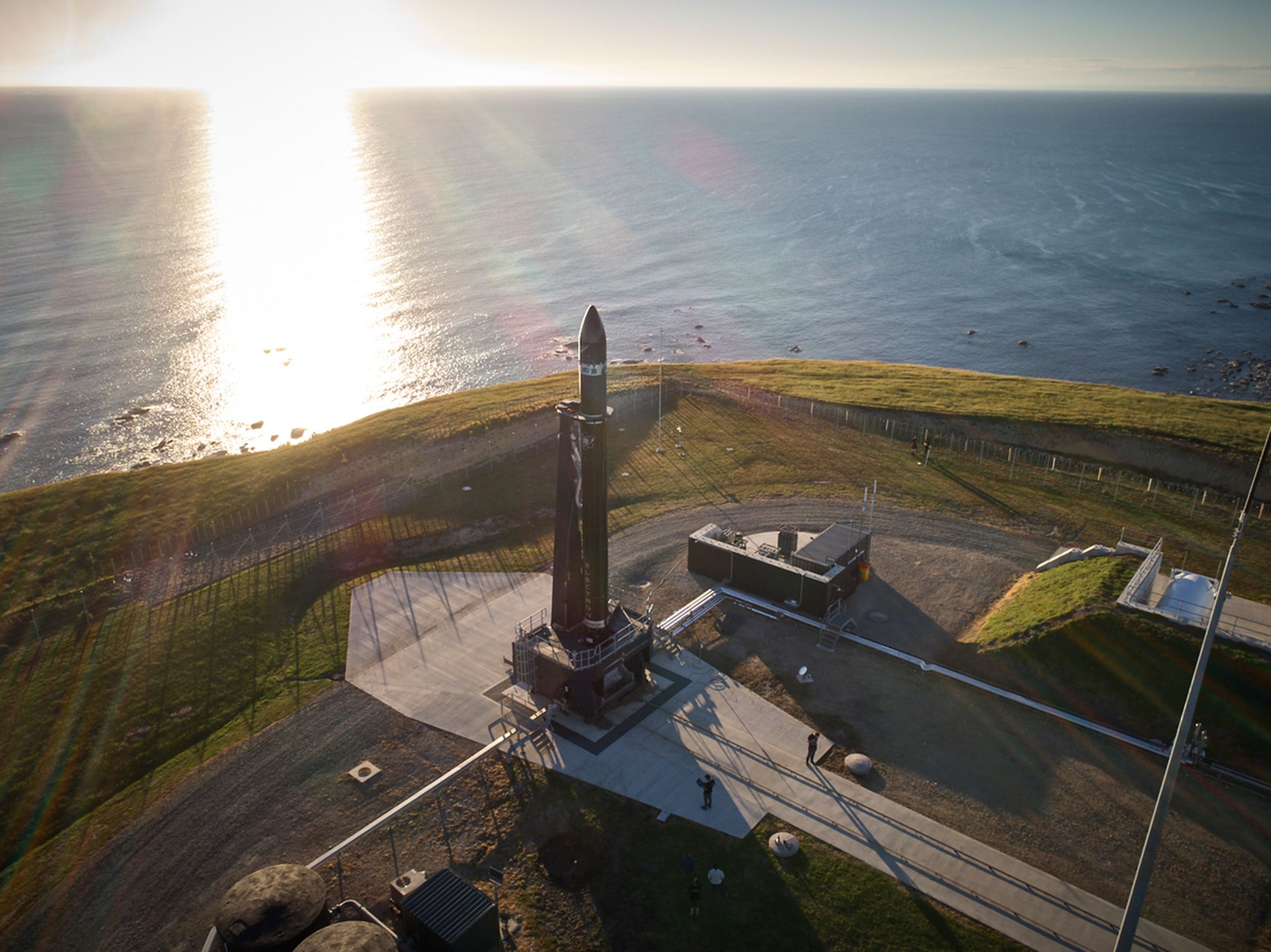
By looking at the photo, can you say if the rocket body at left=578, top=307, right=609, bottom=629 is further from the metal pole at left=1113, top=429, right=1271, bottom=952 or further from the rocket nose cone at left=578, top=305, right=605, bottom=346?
the metal pole at left=1113, top=429, right=1271, bottom=952

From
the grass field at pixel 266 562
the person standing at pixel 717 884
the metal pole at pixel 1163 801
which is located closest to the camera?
the metal pole at pixel 1163 801

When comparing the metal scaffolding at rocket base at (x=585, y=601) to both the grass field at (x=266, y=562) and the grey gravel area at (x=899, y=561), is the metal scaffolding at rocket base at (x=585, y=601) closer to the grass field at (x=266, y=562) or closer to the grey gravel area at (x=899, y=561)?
the grey gravel area at (x=899, y=561)

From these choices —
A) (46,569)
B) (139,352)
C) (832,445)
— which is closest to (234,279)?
(139,352)

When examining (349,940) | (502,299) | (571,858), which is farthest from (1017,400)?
(502,299)

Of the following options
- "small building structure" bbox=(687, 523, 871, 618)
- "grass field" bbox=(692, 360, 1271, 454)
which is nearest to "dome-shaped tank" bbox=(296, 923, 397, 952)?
"small building structure" bbox=(687, 523, 871, 618)

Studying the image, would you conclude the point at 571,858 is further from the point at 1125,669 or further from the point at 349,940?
the point at 1125,669

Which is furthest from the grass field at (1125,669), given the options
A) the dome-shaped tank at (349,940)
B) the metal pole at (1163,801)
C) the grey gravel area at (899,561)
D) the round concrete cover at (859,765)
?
the dome-shaped tank at (349,940)
